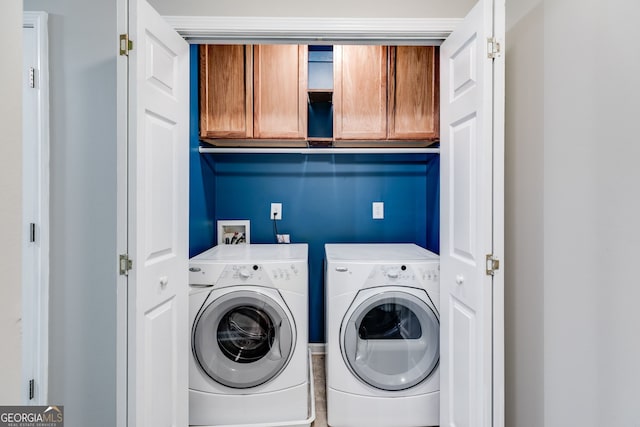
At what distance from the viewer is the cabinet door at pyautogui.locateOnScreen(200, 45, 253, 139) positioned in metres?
2.20

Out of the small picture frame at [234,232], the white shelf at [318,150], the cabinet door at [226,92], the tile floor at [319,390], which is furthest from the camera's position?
the small picture frame at [234,232]

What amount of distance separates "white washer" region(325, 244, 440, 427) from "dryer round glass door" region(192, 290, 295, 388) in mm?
298

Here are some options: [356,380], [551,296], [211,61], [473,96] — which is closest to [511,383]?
[551,296]

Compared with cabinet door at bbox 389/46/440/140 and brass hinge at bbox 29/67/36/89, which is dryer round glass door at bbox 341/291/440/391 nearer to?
cabinet door at bbox 389/46/440/140

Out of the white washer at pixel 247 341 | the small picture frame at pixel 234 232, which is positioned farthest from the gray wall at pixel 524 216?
the small picture frame at pixel 234 232

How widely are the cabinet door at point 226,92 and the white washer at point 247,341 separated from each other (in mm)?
968

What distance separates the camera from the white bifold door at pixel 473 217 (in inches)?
47.1

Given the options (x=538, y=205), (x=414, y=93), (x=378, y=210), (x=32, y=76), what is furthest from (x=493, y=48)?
(x=32, y=76)

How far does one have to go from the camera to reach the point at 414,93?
7.41ft

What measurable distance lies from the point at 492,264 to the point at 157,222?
1316 mm

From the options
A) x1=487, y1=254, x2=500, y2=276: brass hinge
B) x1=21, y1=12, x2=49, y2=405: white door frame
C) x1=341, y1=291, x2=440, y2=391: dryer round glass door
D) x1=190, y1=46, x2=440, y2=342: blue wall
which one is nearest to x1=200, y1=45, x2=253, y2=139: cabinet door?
x1=190, y1=46, x2=440, y2=342: blue wall

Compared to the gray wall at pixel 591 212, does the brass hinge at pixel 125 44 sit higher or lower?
higher

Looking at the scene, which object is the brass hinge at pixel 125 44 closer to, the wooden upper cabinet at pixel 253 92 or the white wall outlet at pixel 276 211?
the wooden upper cabinet at pixel 253 92

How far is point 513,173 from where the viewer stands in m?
1.33
